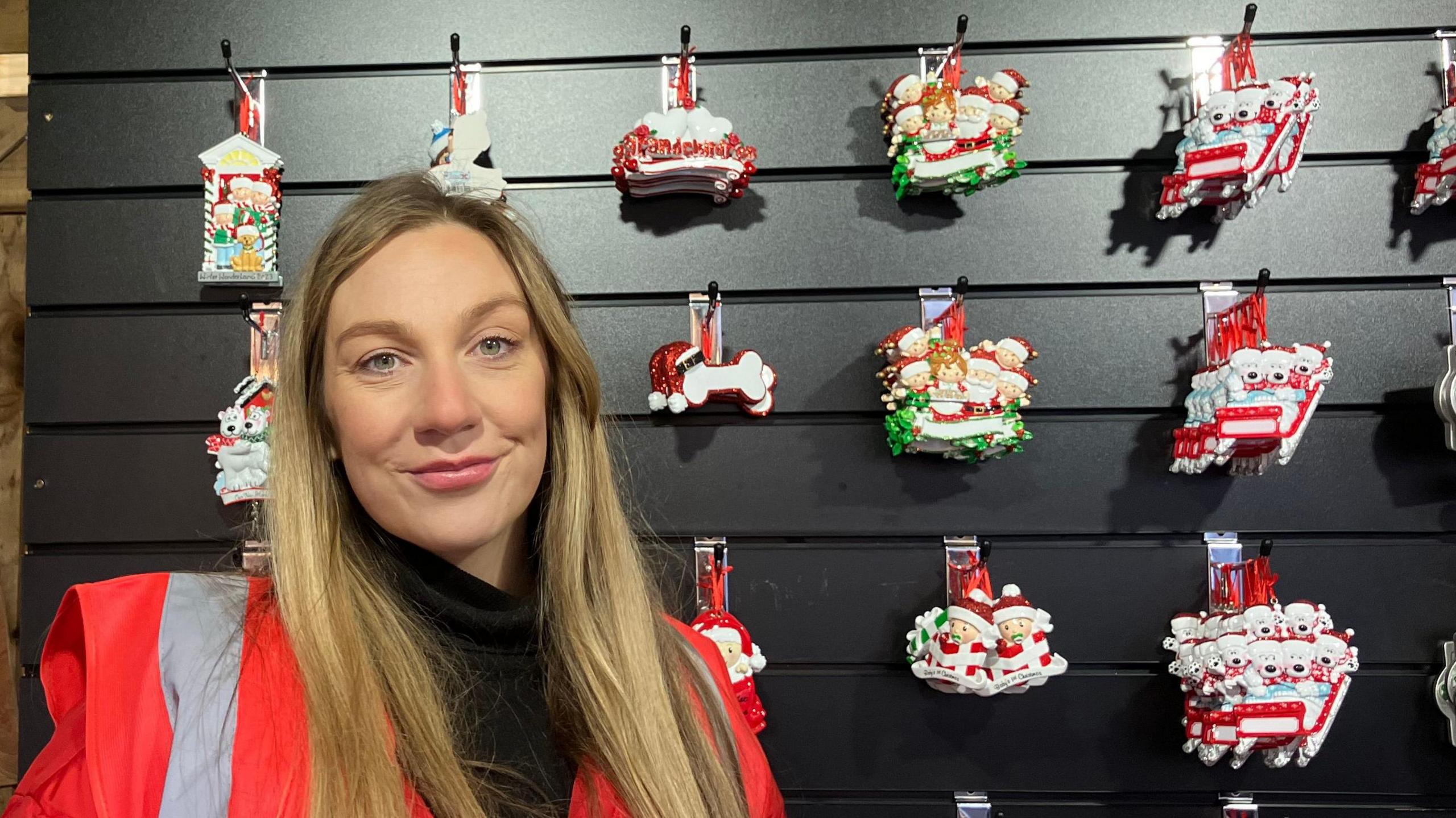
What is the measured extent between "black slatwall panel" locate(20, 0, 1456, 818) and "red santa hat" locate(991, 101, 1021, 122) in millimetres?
168

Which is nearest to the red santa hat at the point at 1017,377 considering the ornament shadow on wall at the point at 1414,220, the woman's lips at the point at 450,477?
the ornament shadow on wall at the point at 1414,220

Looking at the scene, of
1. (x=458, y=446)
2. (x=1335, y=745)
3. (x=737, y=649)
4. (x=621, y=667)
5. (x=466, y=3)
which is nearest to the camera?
(x=458, y=446)

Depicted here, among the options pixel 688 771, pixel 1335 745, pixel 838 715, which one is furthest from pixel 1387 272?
pixel 688 771

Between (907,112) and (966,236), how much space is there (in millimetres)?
299

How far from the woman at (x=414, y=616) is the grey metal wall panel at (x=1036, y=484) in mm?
793

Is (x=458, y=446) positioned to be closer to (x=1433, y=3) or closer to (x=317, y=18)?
(x=317, y=18)

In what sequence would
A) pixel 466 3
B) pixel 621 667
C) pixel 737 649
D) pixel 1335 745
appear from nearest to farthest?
pixel 621 667, pixel 737 649, pixel 1335 745, pixel 466 3

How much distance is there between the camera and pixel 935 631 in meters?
1.82

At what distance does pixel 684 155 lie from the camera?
1862 mm

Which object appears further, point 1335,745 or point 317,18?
point 317,18

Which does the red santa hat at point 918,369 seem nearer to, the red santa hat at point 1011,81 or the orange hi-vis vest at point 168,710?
the red santa hat at point 1011,81

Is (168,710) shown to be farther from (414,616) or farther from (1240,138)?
(1240,138)

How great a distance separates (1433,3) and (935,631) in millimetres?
1705

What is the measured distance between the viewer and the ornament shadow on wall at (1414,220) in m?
2.00
